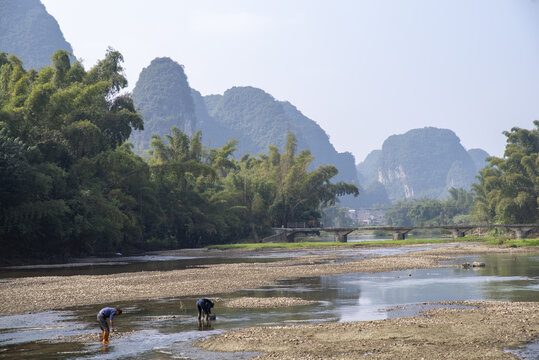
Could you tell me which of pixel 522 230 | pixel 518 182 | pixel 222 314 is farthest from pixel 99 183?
pixel 518 182

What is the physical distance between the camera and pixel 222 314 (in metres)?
24.7

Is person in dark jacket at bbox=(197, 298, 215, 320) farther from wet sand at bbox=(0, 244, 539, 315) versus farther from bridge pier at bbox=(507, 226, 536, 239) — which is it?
bridge pier at bbox=(507, 226, 536, 239)

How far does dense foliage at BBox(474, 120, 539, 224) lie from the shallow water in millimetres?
75298

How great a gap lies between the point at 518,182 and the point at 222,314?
320 ft

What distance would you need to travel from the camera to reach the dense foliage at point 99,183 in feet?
185

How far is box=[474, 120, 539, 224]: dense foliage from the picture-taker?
109 metres

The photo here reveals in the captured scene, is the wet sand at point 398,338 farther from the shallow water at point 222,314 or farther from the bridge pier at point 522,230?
the bridge pier at point 522,230

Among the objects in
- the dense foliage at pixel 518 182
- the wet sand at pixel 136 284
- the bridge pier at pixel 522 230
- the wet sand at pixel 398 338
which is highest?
the dense foliage at pixel 518 182

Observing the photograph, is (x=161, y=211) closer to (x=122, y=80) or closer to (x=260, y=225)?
(x=122, y=80)

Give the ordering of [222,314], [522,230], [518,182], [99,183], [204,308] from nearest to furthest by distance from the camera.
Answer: [204,308] < [222,314] < [99,183] < [522,230] < [518,182]

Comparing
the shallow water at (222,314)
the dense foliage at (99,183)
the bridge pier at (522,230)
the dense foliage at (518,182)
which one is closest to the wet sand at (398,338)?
the shallow water at (222,314)

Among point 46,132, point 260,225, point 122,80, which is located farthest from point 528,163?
point 46,132

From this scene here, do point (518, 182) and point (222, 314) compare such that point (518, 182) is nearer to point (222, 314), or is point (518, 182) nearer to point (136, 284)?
point (136, 284)

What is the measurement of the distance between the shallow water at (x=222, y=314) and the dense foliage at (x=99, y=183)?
29401mm
